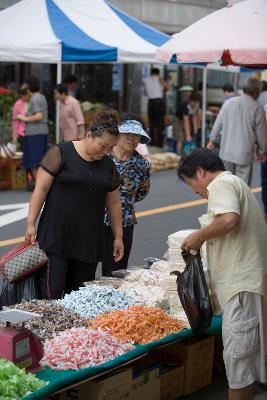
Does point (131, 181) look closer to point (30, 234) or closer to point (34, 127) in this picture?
point (30, 234)

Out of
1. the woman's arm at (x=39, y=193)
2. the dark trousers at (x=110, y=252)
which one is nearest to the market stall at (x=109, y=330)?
the dark trousers at (x=110, y=252)

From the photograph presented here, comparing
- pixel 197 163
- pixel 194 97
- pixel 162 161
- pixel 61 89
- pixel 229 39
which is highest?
pixel 229 39

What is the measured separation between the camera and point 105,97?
20875 millimetres

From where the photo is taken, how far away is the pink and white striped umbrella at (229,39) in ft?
24.1

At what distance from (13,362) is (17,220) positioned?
6951mm

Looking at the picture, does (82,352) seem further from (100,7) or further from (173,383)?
(100,7)

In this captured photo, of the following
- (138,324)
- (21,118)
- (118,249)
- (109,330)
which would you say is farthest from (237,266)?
(21,118)

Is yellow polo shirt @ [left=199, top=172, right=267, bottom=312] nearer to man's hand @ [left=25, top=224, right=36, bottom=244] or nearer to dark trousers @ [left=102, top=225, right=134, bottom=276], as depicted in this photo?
man's hand @ [left=25, top=224, right=36, bottom=244]

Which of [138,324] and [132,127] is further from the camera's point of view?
[132,127]

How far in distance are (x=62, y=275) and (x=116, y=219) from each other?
64 centimetres

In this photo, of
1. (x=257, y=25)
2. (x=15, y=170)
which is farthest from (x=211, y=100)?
(x=257, y=25)

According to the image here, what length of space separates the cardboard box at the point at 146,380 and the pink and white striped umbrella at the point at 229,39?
3330 millimetres

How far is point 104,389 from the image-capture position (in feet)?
15.0

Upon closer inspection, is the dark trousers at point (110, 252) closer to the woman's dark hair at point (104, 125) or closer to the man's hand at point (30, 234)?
the man's hand at point (30, 234)
